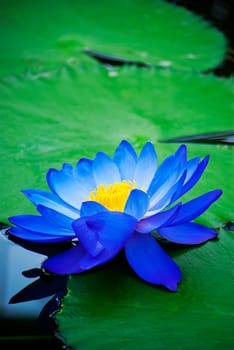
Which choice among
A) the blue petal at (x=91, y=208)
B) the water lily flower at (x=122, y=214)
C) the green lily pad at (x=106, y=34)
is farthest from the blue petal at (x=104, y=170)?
the green lily pad at (x=106, y=34)

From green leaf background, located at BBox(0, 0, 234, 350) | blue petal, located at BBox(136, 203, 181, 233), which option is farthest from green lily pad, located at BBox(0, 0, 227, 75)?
blue petal, located at BBox(136, 203, 181, 233)

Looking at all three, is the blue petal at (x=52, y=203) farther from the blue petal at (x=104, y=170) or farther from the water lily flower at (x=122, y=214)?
the blue petal at (x=104, y=170)

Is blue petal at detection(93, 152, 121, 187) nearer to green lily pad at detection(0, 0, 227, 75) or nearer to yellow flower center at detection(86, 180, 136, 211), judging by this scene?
yellow flower center at detection(86, 180, 136, 211)

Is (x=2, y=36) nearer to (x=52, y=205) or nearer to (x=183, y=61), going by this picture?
(x=183, y=61)

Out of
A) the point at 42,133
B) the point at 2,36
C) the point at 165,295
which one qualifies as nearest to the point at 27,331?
the point at 165,295

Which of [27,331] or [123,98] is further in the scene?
[123,98]

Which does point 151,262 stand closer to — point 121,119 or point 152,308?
point 152,308

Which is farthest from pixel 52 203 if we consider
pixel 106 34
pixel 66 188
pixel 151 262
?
pixel 106 34
